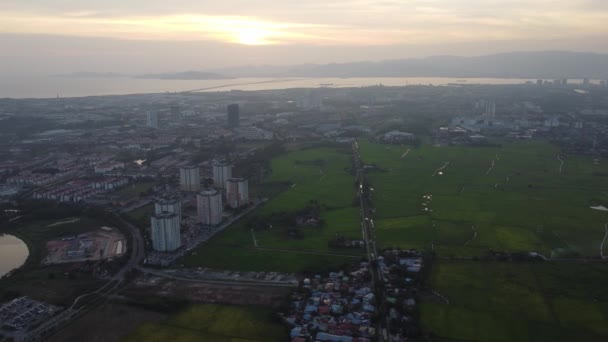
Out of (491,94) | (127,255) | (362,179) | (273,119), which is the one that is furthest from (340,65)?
(127,255)

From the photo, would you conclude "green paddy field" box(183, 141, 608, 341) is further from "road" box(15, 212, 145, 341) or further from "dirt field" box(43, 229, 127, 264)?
"dirt field" box(43, 229, 127, 264)

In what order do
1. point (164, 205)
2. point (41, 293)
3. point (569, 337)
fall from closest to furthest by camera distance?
1. point (569, 337)
2. point (41, 293)
3. point (164, 205)

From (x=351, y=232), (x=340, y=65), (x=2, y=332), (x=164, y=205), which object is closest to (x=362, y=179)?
(x=351, y=232)

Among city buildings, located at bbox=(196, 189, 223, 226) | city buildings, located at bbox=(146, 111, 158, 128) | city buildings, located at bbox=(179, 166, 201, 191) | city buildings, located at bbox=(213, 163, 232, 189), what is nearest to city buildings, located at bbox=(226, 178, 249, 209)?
city buildings, located at bbox=(196, 189, 223, 226)

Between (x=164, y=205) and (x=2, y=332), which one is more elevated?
(x=164, y=205)

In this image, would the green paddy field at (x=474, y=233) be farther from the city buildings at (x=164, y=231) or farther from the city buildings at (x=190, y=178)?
the city buildings at (x=190, y=178)

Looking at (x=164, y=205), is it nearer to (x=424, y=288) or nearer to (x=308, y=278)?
(x=308, y=278)

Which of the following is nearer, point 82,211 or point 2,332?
point 2,332

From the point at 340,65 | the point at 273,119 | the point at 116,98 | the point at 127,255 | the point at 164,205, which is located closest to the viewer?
the point at 127,255
